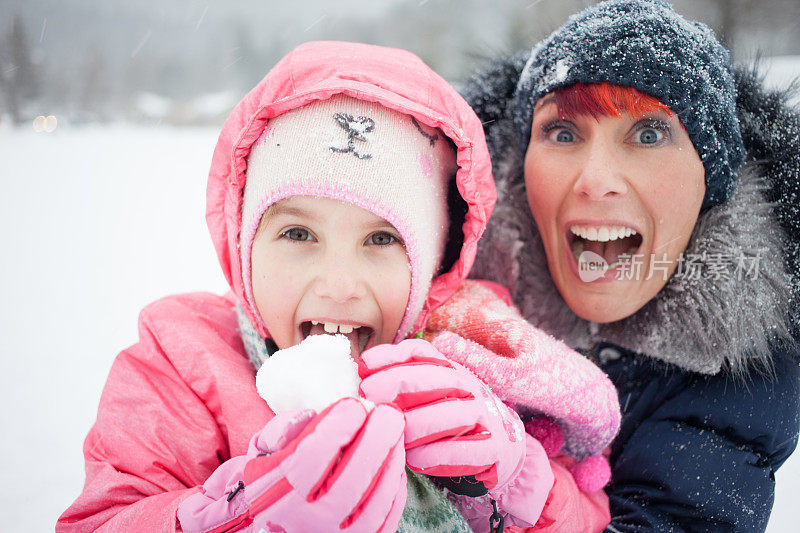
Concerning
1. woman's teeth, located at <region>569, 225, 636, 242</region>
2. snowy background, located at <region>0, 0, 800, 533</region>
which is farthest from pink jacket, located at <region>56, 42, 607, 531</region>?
snowy background, located at <region>0, 0, 800, 533</region>

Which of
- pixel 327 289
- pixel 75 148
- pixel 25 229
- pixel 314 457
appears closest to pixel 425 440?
pixel 314 457

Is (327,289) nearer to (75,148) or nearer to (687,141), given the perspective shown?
(687,141)

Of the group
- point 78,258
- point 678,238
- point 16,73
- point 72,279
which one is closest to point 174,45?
point 16,73

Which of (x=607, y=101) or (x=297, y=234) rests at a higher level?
(x=607, y=101)

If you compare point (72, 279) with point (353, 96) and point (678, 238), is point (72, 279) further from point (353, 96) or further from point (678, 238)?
point (678, 238)

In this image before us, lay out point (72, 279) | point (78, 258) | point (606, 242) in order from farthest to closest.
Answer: point (78, 258)
point (72, 279)
point (606, 242)

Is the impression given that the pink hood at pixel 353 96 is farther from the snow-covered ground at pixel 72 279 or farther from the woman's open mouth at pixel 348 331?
the snow-covered ground at pixel 72 279

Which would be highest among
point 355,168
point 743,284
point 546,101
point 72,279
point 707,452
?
point 546,101

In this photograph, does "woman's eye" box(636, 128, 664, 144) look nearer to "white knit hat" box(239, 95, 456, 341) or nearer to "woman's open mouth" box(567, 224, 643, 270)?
"woman's open mouth" box(567, 224, 643, 270)

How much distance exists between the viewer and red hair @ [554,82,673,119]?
1.37 m

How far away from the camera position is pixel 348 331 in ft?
4.10

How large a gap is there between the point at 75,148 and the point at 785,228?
8.99 m

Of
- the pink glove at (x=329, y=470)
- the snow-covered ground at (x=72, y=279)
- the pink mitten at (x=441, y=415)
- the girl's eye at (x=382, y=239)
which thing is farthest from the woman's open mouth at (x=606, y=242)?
the snow-covered ground at (x=72, y=279)

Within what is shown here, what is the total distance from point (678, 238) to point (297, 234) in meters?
1.09
